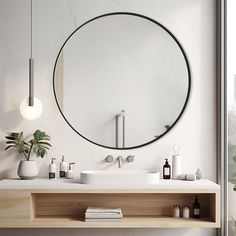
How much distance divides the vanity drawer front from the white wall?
1.33 feet

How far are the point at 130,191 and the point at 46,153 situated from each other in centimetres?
72

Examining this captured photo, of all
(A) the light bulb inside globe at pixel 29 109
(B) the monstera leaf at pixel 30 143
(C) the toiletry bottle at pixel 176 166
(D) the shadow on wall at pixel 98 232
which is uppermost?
(A) the light bulb inside globe at pixel 29 109

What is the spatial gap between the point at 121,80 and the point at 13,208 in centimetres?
116

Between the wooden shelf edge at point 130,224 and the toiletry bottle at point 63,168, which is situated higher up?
the toiletry bottle at point 63,168

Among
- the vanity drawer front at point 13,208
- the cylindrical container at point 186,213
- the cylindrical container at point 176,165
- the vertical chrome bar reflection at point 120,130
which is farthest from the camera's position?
the vertical chrome bar reflection at point 120,130

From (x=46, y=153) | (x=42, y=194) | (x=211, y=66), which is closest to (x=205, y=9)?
(x=211, y=66)

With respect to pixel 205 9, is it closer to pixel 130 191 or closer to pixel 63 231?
pixel 130 191

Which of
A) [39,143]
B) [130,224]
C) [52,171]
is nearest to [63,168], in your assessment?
[52,171]

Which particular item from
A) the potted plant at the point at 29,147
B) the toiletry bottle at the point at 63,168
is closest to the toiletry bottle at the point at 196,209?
the toiletry bottle at the point at 63,168

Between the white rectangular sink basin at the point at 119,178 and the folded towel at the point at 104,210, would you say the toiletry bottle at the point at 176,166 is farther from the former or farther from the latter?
the folded towel at the point at 104,210

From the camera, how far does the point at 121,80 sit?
336 centimetres

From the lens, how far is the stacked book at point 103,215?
2979 millimetres

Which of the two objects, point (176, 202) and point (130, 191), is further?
point (176, 202)

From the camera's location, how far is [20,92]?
10.9 ft
